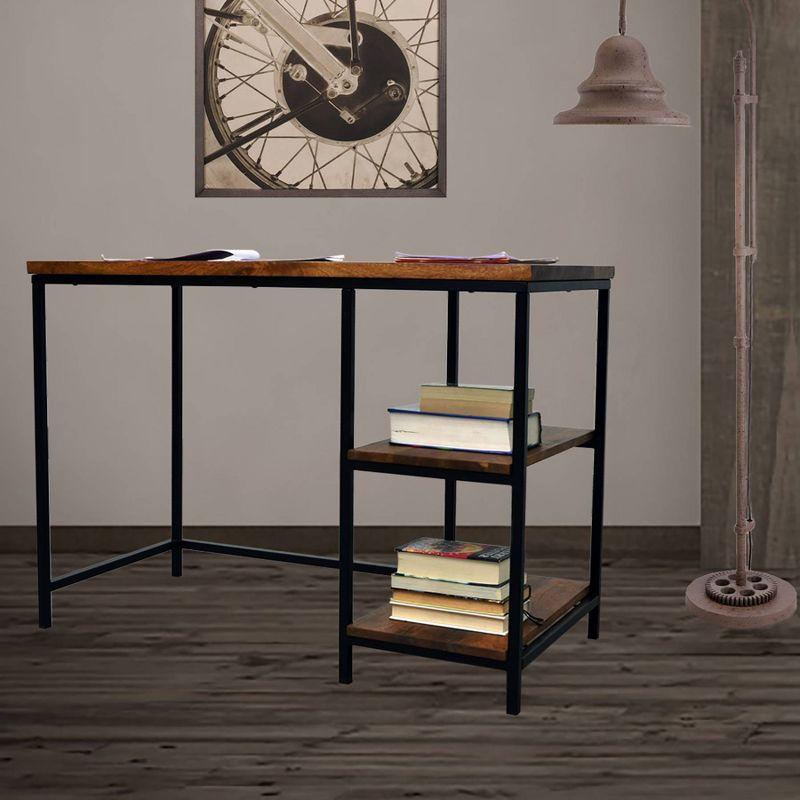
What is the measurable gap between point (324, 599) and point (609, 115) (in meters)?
1.62

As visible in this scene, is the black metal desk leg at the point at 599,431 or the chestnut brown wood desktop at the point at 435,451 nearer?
the chestnut brown wood desktop at the point at 435,451

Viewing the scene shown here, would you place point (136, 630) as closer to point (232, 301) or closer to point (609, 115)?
point (232, 301)

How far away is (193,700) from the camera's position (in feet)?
8.20

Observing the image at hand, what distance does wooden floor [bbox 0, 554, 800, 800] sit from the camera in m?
2.10

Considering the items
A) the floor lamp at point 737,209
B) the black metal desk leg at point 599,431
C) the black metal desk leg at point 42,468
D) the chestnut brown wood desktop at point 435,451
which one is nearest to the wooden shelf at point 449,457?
the chestnut brown wood desktop at point 435,451

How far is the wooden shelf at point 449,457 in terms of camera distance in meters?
2.34

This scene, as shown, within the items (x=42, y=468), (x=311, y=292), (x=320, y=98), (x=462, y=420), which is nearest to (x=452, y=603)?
(x=462, y=420)

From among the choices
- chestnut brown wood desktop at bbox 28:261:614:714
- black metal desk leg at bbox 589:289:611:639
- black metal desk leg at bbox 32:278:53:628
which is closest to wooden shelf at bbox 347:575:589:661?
chestnut brown wood desktop at bbox 28:261:614:714

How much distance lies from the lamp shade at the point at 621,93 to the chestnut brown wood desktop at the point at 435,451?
0.39 meters

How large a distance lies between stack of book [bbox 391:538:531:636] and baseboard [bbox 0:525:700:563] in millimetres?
1255

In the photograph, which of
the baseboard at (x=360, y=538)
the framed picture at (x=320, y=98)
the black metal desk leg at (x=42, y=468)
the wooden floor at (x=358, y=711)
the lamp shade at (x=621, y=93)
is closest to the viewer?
the wooden floor at (x=358, y=711)

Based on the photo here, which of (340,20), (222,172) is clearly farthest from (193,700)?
(340,20)

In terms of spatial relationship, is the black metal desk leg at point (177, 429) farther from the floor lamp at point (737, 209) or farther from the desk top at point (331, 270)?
the floor lamp at point (737, 209)

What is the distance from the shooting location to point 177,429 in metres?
3.54
